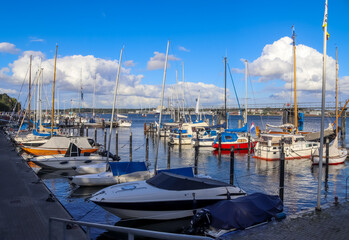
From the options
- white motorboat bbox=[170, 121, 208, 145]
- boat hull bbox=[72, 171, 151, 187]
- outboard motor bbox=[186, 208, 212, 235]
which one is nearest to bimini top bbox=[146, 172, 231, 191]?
outboard motor bbox=[186, 208, 212, 235]

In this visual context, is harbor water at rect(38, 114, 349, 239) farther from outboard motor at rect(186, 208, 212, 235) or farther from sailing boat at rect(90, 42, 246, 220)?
outboard motor at rect(186, 208, 212, 235)

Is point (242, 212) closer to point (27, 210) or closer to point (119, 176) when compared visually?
point (27, 210)

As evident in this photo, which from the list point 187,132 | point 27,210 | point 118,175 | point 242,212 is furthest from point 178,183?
point 187,132

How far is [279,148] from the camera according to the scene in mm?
35000

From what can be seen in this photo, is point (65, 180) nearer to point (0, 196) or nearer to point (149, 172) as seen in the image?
point (149, 172)

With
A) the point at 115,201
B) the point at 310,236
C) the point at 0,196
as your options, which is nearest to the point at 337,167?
the point at 310,236

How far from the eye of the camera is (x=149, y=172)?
21.4 meters

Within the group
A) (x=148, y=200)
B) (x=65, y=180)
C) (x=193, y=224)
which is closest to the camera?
(x=193, y=224)

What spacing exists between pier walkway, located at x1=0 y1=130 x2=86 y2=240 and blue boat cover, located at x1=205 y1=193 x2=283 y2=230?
5007 mm

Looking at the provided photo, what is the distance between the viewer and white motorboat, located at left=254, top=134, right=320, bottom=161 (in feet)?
115

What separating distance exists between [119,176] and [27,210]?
8.23m

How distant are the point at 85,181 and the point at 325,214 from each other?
14.9 m

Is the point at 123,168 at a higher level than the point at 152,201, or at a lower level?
higher

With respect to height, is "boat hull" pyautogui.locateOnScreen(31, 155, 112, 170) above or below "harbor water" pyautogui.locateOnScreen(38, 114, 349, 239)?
above
